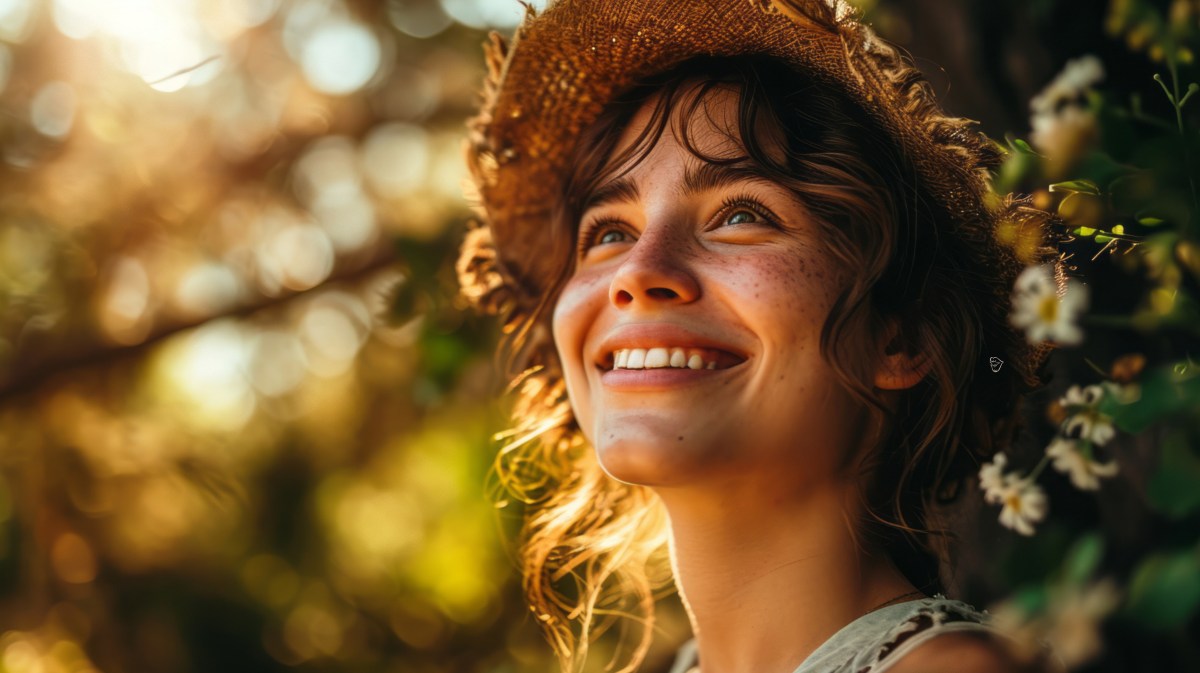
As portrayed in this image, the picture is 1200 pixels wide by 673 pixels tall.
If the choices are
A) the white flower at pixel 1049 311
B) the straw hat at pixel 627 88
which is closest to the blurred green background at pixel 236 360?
the straw hat at pixel 627 88

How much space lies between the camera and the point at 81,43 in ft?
10.6

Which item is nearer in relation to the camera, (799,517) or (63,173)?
(799,517)

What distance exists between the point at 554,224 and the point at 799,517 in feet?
2.54

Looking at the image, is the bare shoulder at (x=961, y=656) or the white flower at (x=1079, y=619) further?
the bare shoulder at (x=961, y=656)

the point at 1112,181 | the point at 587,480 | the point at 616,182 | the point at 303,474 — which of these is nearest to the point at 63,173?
the point at 303,474

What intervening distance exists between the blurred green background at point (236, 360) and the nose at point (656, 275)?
1198 mm

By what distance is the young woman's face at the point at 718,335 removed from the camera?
5.17 feet

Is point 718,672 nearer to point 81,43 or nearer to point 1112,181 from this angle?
point 1112,181

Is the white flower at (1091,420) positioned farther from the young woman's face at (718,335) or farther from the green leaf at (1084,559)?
the young woman's face at (718,335)

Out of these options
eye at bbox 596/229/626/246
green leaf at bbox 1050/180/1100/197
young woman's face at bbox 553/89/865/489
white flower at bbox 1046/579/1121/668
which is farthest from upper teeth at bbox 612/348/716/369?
white flower at bbox 1046/579/1121/668

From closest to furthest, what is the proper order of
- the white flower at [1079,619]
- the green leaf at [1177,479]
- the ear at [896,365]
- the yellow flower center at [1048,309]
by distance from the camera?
the white flower at [1079,619]
the green leaf at [1177,479]
the yellow flower center at [1048,309]
the ear at [896,365]

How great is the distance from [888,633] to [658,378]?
49 centimetres

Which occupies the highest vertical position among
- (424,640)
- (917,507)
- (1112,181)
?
(1112,181)

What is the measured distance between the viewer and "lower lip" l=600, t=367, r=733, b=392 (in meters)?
1.60
